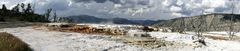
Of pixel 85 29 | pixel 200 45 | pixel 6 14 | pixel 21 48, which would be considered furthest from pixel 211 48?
pixel 6 14

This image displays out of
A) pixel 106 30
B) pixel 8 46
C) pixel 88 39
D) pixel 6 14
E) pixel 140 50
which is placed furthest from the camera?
pixel 6 14

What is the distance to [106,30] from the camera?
69750mm

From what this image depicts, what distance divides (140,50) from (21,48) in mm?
12826

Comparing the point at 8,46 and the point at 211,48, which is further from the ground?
the point at 8,46

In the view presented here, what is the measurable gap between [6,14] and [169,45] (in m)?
157

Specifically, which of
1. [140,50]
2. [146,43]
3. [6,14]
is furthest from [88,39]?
[6,14]

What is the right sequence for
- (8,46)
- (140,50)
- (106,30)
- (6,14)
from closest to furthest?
(8,46) < (140,50) < (106,30) < (6,14)

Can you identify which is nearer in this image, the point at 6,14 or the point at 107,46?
the point at 107,46

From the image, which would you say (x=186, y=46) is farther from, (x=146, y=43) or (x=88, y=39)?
(x=88, y=39)

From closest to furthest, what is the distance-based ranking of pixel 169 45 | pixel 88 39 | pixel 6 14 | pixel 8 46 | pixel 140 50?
1. pixel 8 46
2. pixel 140 50
3. pixel 169 45
4. pixel 88 39
5. pixel 6 14

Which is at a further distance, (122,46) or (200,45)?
(200,45)

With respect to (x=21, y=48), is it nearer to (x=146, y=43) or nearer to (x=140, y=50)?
(x=140, y=50)

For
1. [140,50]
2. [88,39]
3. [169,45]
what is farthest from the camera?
[88,39]

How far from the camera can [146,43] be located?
48.2 meters
